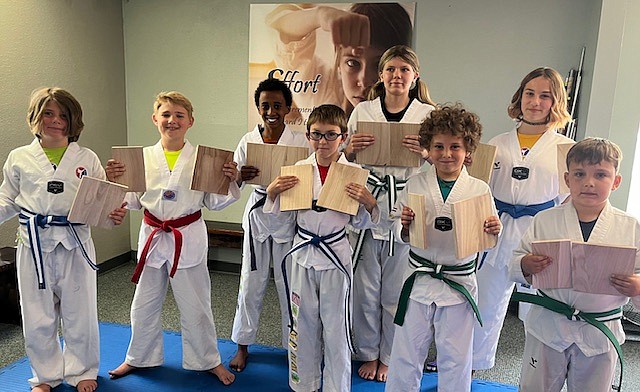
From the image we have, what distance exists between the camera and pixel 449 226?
2.03m

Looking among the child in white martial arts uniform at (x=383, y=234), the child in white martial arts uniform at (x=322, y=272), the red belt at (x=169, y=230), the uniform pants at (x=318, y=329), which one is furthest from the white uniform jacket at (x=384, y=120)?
the red belt at (x=169, y=230)

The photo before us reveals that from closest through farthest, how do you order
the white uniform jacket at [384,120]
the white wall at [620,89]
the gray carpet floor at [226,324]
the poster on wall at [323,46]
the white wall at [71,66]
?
the white uniform jacket at [384,120] → the gray carpet floor at [226,324] → the white wall at [620,89] → the white wall at [71,66] → the poster on wall at [323,46]

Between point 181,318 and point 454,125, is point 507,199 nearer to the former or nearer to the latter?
Result: point 454,125

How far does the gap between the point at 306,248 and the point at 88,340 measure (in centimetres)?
133

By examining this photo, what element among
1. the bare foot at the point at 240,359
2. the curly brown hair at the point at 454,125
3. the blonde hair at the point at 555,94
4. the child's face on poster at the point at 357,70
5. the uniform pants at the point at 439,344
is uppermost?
the child's face on poster at the point at 357,70

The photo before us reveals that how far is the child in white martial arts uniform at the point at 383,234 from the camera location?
8.63 ft

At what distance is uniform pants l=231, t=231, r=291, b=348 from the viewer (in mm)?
2875

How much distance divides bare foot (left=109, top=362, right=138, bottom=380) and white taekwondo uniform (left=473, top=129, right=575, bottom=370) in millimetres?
2016

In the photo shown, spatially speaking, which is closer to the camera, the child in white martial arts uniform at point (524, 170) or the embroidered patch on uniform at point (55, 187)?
the embroidered patch on uniform at point (55, 187)

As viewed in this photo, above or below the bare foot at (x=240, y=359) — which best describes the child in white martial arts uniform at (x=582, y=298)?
above

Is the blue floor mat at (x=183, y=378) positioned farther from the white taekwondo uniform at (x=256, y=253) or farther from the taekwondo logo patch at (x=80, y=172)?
the taekwondo logo patch at (x=80, y=172)

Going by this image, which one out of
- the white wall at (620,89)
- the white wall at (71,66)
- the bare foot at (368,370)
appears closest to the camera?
the bare foot at (368,370)

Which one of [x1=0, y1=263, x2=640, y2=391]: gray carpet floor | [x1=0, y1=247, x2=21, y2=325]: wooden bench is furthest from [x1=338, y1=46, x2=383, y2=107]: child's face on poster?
[x1=0, y1=247, x2=21, y2=325]: wooden bench

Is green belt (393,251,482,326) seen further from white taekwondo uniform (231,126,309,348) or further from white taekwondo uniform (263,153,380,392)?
white taekwondo uniform (231,126,309,348)
